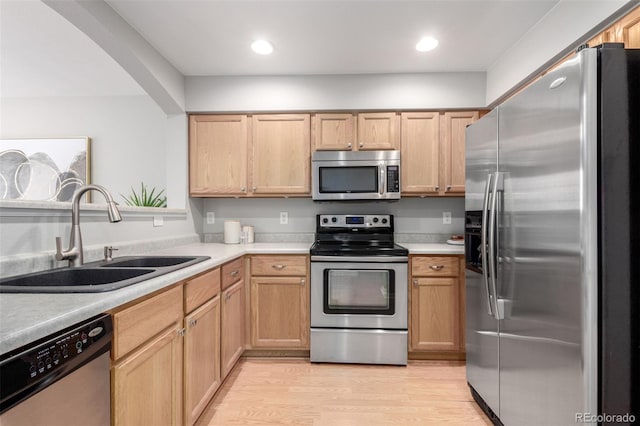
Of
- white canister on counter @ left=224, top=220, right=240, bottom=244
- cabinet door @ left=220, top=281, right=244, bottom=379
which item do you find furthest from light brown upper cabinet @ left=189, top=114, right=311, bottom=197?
cabinet door @ left=220, top=281, right=244, bottom=379

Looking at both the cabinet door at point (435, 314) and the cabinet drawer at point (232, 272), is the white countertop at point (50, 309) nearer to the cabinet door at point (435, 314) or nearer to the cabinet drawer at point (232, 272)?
the cabinet drawer at point (232, 272)

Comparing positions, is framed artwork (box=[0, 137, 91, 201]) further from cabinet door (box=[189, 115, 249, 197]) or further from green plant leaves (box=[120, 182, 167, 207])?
cabinet door (box=[189, 115, 249, 197])

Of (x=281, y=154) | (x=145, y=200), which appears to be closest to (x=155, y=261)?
(x=145, y=200)

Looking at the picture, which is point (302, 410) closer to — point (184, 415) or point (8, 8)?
point (184, 415)

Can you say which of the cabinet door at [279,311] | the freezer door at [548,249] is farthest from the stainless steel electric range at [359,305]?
the freezer door at [548,249]

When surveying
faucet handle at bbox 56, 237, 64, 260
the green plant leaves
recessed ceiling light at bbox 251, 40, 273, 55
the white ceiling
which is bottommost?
faucet handle at bbox 56, 237, 64, 260

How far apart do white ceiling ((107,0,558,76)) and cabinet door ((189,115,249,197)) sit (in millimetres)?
460

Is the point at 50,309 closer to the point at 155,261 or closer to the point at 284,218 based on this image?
the point at 155,261

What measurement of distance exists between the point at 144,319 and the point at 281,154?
1928 millimetres

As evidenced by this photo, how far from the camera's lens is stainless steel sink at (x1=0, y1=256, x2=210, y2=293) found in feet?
3.34

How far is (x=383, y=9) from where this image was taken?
185 centimetres

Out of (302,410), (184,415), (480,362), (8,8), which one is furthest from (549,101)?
(8,8)

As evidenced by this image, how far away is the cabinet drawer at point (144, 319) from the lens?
0.98m

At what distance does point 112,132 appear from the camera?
10.8ft
